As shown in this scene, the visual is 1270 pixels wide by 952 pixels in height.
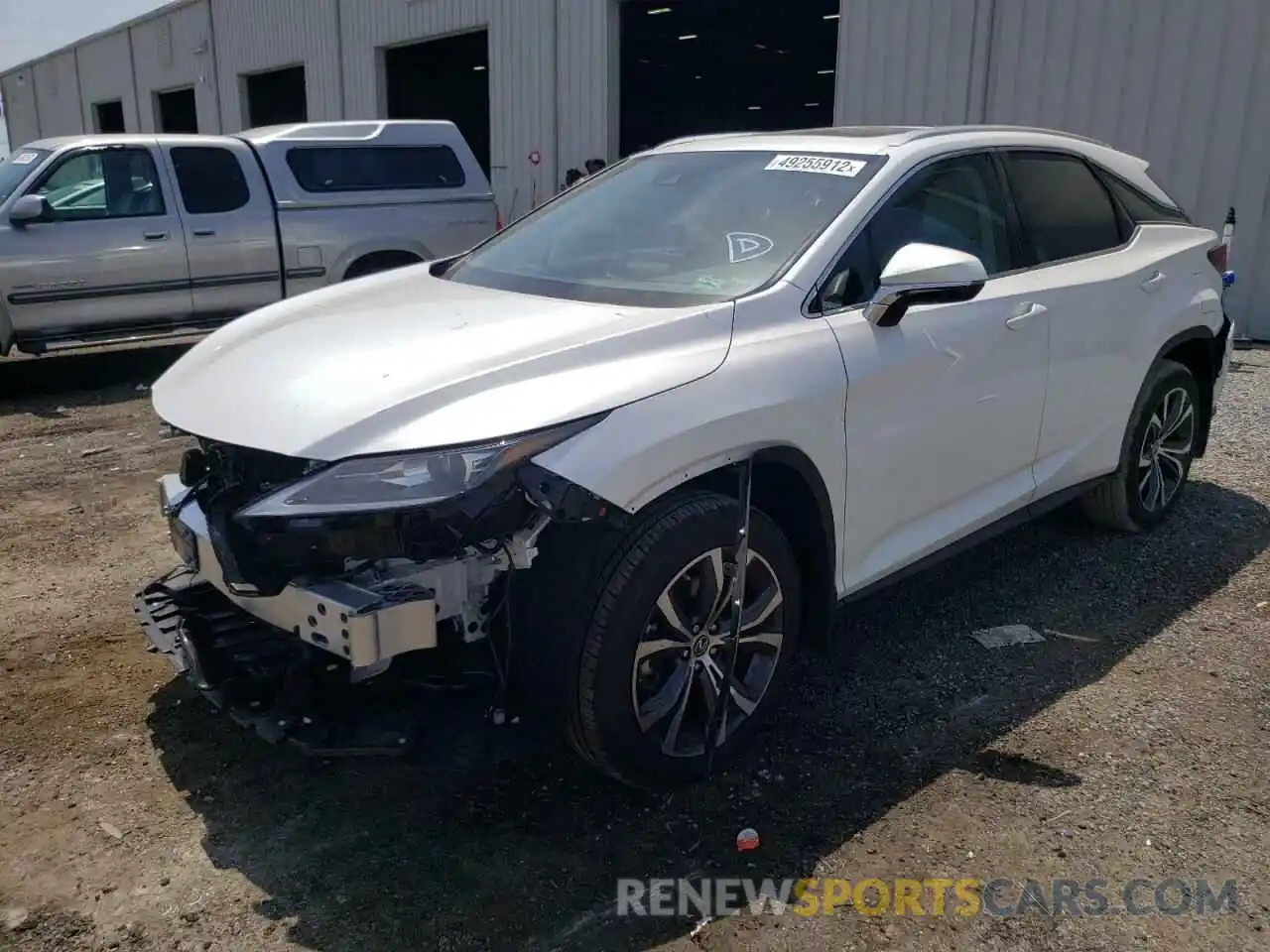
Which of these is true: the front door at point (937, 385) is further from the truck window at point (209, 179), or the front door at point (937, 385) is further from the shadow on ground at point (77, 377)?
the truck window at point (209, 179)

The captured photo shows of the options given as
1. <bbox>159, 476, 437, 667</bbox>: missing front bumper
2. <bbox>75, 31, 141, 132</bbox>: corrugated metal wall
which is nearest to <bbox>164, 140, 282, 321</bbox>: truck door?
<bbox>159, 476, 437, 667</bbox>: missing front bumper

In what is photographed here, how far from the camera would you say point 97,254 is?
28.6 feet

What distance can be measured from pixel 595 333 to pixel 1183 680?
2498 mm

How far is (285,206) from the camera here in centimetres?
964

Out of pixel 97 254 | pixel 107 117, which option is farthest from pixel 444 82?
pixel 107 117

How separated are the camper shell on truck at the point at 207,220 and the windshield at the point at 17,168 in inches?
0.7

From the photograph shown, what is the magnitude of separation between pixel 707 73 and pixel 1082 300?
20.9 m

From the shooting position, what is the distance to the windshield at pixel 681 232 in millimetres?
3451

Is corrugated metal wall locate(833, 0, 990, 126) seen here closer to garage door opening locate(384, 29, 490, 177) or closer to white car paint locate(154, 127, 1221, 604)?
white car paint locate(154, 127, 1221, 604)

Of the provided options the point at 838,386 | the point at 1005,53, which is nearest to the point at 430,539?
the point at 838,386

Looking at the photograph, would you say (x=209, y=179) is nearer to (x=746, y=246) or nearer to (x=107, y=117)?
(x=746, y=246)

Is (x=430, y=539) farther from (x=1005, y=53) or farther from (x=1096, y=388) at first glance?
(x=1005, y=53)

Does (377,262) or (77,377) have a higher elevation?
(377,262)

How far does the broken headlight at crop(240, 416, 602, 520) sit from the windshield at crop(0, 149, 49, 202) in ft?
24.9
